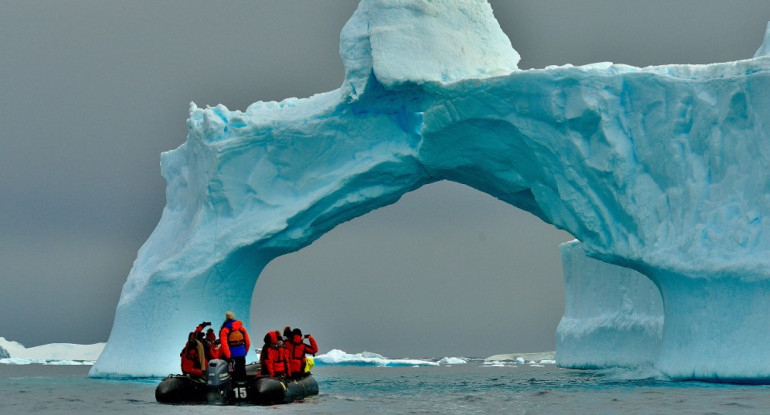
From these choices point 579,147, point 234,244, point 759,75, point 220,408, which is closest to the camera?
point 220,408

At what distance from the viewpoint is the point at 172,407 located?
15836mm

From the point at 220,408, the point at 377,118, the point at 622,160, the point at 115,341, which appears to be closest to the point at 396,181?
the point at 377,118

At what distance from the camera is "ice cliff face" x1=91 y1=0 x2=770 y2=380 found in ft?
62.5

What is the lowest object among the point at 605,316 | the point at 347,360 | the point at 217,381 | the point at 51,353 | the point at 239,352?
the point at 217,381

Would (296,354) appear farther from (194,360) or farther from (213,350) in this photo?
(194,360)

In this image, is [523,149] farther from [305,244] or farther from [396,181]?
[305,244]

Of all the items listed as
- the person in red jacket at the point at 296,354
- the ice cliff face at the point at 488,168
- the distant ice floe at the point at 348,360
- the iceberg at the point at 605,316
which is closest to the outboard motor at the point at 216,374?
the person in red jacket at the point at 296,354

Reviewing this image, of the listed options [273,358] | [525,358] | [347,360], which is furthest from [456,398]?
[525,358]

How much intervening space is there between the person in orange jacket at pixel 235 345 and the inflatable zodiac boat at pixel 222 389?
128mm

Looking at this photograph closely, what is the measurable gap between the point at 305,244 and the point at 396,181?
2.39m

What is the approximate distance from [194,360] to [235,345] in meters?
1.01

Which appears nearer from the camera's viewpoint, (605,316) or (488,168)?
(488,168)

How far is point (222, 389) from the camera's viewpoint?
16172 millimetres

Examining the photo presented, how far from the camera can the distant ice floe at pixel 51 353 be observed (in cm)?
5153
